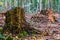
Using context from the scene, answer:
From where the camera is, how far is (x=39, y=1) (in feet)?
65.5

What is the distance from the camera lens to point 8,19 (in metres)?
5.41

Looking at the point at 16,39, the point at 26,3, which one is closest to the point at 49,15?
the point at 16,39

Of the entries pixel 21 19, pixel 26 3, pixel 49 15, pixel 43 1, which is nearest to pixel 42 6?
pixel 43 1

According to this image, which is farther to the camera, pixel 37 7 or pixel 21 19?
pixel 37 7

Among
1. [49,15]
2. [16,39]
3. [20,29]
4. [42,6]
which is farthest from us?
[42,6]

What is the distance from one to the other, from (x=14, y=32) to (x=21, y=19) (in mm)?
376

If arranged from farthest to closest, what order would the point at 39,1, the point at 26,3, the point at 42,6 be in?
the point at 26,3
the point at 42,6
the point at 39,1

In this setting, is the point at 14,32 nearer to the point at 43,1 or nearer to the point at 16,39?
the point at 16,39

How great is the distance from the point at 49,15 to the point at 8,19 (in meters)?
4.01

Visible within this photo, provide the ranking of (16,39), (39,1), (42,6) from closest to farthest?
(16,39), (39,1), (42,6)

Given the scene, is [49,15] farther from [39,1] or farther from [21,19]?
[39,1]

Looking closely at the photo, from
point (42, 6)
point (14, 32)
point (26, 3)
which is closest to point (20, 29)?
point (14, 32)

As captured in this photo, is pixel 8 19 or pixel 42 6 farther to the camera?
pixel 42 6

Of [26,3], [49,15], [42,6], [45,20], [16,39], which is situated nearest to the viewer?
Answer: [16,39]
